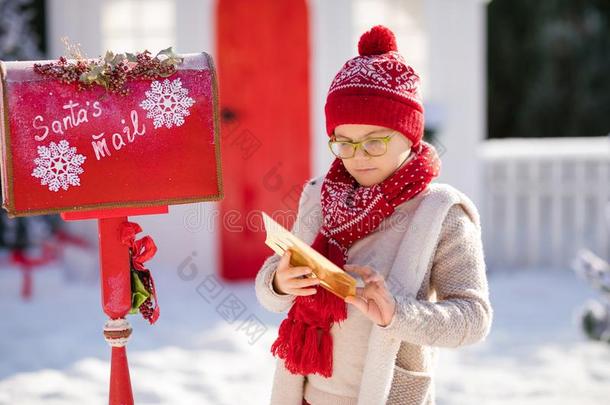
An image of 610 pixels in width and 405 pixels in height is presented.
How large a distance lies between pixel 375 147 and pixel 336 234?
25 cm

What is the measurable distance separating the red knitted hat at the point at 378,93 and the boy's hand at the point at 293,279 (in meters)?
0.37

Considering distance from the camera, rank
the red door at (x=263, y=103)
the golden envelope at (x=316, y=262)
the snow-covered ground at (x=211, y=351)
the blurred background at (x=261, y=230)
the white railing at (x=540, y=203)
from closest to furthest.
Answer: the golden envelope at (x=316, y=262) → the snow-covered ground at (x=211, y=351) → the blurred background at (x=261, y=230) → the red door at (x=263, y=103) → the white railing at (x=540, y=203)

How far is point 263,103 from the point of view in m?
5.90

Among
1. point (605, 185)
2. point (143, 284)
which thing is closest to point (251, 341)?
point (143, 284)

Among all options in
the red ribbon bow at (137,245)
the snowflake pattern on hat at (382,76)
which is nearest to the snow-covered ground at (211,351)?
the red ribbon bow at (137,245)

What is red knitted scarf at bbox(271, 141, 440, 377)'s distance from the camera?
1.91 meters

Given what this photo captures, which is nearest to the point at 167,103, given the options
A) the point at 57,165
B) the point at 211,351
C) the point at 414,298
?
the point at 57,165

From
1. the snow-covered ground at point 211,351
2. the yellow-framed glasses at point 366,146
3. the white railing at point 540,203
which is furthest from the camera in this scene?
the white railing at point 540,203

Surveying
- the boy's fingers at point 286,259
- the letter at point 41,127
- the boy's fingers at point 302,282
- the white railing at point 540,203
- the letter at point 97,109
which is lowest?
the white railing at point 540,203

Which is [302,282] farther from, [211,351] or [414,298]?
[211,351]

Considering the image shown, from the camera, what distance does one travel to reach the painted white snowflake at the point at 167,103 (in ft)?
6.44

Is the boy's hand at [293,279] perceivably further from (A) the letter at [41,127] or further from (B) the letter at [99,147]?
(A) the letter at [41,127]

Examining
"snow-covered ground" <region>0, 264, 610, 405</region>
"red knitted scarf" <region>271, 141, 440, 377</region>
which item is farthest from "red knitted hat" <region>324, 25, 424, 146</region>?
"snow-covered ground" <region>0, 264, 610, 405</region>

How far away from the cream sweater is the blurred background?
1.89 metres
